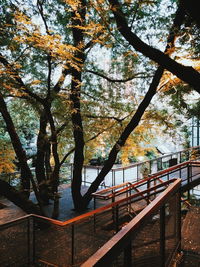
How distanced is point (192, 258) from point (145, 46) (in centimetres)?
364

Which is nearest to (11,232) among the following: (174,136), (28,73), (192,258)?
(192,258)

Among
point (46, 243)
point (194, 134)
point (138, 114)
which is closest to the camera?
point (46, 243)

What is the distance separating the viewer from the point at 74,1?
576cm

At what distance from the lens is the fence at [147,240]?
130 centimetres

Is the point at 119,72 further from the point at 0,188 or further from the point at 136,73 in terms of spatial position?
the point at 0,188

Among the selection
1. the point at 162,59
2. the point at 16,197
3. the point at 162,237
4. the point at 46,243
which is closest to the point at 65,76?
the point at 16,197

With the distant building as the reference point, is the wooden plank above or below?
below

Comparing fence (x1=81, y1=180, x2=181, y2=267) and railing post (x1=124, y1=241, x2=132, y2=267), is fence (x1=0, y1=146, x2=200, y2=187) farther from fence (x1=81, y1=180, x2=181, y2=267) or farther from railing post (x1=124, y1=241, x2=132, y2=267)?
railing post (x1=124, y1=241, x2=132, y2=267)

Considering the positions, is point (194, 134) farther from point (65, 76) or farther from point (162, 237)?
point (162, 237)

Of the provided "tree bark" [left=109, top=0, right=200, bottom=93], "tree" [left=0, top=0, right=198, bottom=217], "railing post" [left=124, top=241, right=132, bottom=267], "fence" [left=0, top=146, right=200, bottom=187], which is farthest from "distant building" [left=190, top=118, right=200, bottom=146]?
"railing post" [left=124, top=241, right=132, bottom=267]

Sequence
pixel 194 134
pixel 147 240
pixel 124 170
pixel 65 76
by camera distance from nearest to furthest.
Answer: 1. pixel 147 240
2. pixel 65 76
3. pixel 124 170
4. pixel 194 134

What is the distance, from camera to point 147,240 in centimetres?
226

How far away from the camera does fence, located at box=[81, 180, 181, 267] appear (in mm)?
1301

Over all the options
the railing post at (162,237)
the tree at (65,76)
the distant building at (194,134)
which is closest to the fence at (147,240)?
the railing post at (162,237)
